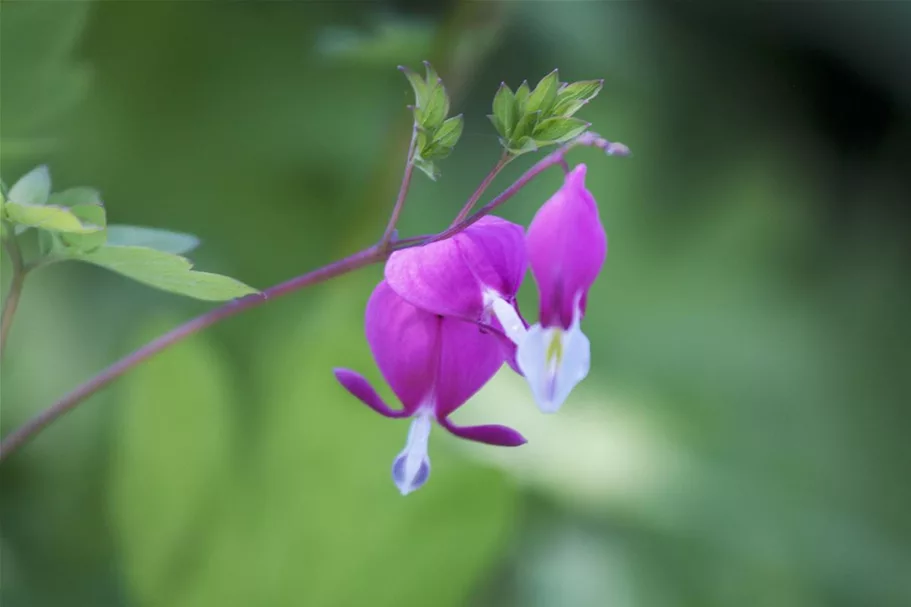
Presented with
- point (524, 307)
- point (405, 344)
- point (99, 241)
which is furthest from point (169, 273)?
point (524, 307)

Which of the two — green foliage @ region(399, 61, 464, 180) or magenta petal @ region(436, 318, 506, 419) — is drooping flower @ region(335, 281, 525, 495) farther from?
green foliage @ region(399, 61, 464, 180)

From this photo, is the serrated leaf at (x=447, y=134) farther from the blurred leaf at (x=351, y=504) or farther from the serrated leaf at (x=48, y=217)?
the blurred leaf at (x=351, y=504)

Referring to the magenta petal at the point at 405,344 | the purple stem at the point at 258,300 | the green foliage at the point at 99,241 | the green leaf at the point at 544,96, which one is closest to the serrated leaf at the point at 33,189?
the green foliage at the point at 99,241

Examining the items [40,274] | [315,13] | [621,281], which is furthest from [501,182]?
[40,274]

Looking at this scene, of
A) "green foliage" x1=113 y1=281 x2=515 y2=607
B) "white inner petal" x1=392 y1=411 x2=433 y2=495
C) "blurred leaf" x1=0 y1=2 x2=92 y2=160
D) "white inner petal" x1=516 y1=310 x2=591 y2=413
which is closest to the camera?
"white inner petal" x1=516 y1=310 x2=591 y2=413

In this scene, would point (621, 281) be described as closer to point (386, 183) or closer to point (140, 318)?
point (386, 183)

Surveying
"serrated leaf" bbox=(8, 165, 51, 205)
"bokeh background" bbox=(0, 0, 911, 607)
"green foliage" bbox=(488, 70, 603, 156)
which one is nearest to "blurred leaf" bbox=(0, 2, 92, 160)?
"bokeh background" bbox=(0, 0, 911, 607)

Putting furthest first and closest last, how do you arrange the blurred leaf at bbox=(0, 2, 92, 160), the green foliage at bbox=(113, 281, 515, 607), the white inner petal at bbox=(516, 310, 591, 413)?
the green foliage at bbox=(113, 281, 515, 607), the blurred leaf at bbox=(0, 2, 92, 160), the white inner petal at bbox=(516, 310, 591, 413)
